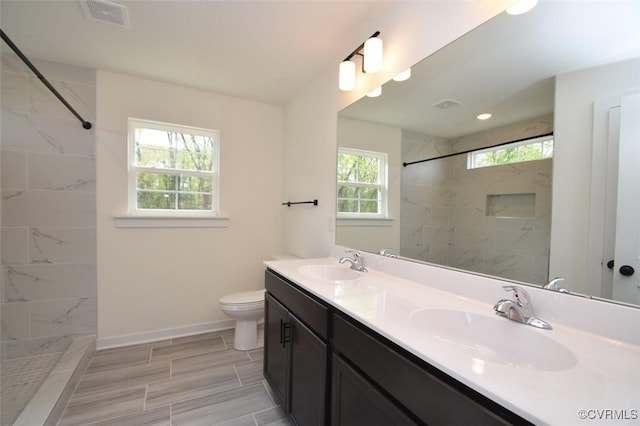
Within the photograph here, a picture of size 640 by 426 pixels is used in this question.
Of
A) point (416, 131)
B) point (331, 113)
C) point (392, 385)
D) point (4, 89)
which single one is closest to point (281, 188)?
point (331, 113)

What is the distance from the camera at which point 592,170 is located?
839 mm

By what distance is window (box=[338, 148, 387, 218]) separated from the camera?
5.63 feet

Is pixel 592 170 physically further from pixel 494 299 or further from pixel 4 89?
pixel 4 89

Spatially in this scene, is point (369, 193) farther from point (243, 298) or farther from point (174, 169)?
point (174, 169)

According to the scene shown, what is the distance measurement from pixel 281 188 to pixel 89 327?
6.99 ft

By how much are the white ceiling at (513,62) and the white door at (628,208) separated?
17cm

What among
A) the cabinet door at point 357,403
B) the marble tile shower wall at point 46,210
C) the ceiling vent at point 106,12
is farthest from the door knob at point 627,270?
the marble tile shower wall at point 46,210

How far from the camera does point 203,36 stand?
1.83 m

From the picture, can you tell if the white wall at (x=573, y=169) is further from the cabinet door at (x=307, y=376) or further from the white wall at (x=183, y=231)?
the white wall at (x=183, y=231)

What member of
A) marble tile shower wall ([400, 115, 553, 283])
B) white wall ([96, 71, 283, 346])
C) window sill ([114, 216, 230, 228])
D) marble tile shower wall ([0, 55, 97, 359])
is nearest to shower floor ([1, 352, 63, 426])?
marble tile shower wall ([0, 55, 97, 359])

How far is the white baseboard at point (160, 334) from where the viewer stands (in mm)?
2340

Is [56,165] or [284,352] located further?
[56,165]

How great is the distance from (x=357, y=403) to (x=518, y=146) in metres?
1.13

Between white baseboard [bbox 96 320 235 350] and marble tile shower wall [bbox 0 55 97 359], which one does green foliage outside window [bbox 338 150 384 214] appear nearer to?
white baseboard [bbox 96 320 235 350]
